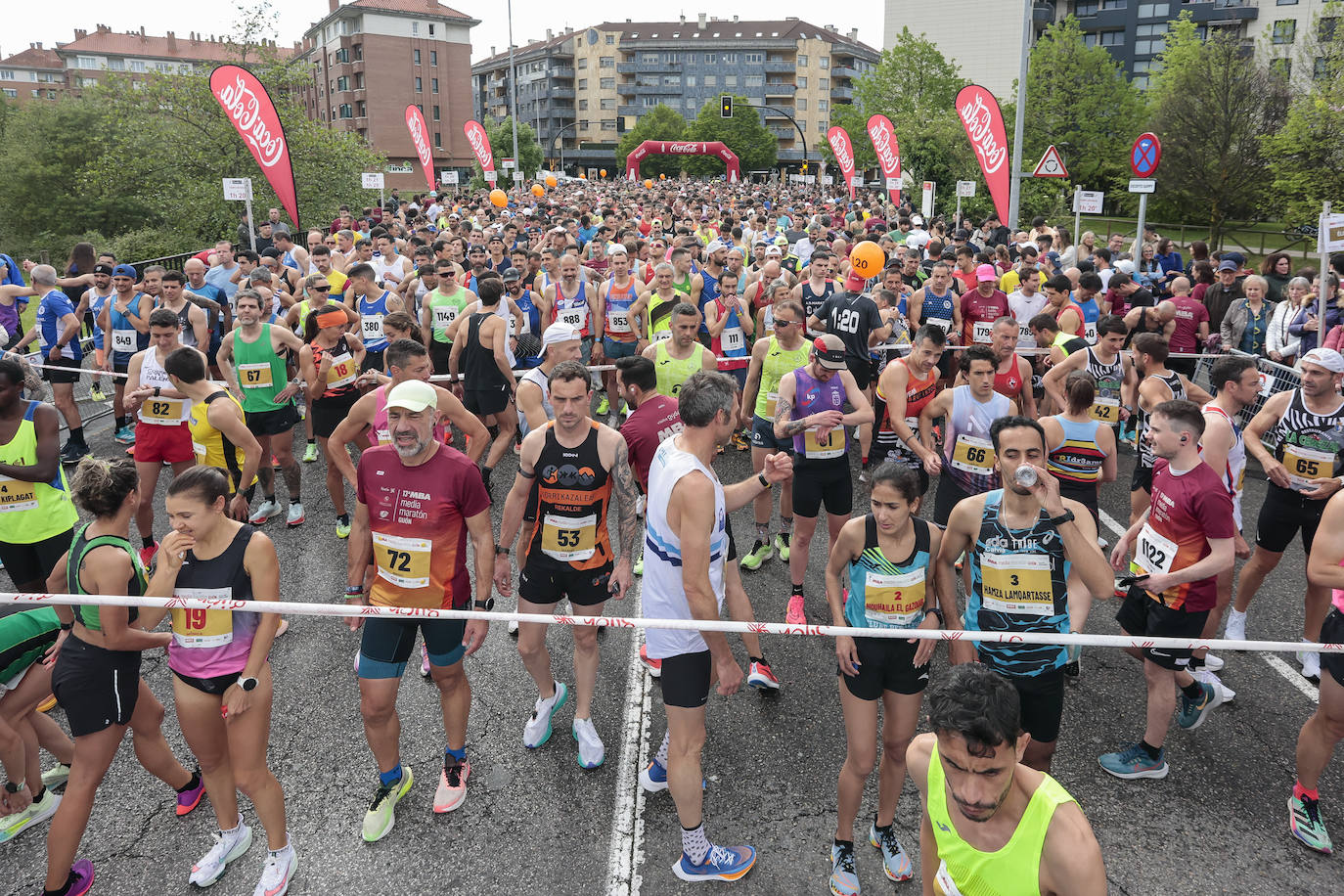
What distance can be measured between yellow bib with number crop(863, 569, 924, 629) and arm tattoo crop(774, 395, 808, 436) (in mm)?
1950

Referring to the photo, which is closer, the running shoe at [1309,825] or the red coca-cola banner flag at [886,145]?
the running shoe at [1309,825]

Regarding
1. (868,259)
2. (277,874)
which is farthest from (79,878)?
(868,259)

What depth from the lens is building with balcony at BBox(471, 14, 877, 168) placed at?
11456 centimetres

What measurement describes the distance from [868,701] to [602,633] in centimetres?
263

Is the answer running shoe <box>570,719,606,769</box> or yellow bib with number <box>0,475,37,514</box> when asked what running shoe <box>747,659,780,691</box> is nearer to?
running shoe <box>570,719,606,769</box>

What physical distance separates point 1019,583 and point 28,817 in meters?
4.68

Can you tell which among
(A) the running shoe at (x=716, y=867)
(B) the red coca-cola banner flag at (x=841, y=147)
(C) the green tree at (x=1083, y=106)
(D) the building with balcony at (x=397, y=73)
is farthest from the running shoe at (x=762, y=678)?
(D) the building with balcony at (x=397, y=73)

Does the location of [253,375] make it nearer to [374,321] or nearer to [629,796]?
[374,321]

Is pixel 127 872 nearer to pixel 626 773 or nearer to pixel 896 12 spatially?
pixel 626 773

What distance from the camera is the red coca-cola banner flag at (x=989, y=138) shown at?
48.2 ft

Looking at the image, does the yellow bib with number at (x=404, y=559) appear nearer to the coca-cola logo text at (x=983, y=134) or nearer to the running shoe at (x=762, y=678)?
the running shoe at (x=762, y=678)

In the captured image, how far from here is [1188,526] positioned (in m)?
4.35

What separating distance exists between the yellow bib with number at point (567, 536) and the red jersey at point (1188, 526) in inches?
114

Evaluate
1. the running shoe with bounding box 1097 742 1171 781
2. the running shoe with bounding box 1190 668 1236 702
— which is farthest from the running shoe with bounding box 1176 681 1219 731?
the running shoe with bounding box 1097 742 1171 781
